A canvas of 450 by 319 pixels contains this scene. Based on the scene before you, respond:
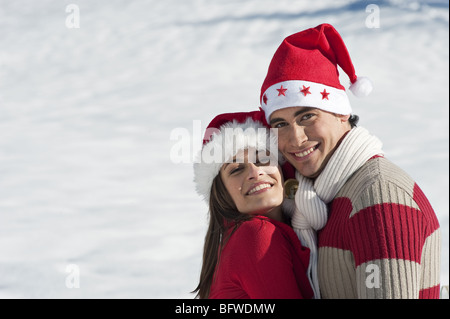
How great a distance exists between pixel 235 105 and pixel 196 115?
1.27 m

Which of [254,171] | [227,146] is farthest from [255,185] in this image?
[227,146]

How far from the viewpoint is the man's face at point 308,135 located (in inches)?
151

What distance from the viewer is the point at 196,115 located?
769 inches

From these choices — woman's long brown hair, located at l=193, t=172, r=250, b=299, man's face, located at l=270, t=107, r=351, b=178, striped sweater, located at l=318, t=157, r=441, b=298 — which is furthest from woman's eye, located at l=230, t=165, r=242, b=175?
striped sweater, located at l=318, t=157, r=441, b=298

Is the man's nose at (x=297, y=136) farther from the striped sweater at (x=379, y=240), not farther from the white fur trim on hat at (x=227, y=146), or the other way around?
the striped sweater at (x=379, y=240)

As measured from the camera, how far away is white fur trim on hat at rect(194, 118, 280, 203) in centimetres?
407

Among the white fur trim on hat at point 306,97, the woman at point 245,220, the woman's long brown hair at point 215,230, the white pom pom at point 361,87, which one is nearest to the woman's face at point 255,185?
the woman at point 245,220

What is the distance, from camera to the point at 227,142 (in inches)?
162

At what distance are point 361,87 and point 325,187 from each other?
36.7 inches

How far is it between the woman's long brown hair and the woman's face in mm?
101

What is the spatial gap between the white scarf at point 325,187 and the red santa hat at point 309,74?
37cm

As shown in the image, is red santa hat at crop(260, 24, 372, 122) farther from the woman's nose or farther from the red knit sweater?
the red knit sweater
